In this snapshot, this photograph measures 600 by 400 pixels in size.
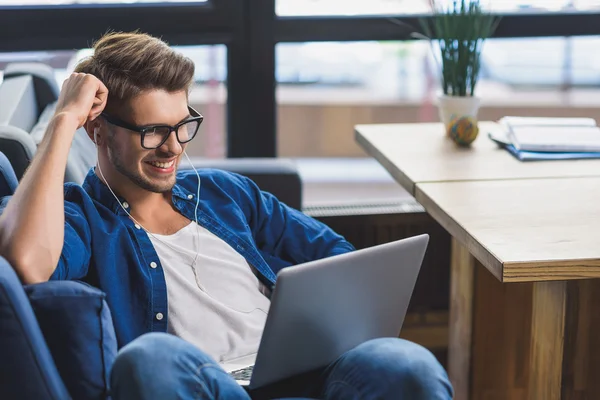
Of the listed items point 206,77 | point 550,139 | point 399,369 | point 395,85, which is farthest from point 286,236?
point 395,85

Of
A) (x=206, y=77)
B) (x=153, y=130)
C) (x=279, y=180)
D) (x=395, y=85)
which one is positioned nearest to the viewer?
(x=153, y=130)

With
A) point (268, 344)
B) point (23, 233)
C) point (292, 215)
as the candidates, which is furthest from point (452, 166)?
point (23, 233)

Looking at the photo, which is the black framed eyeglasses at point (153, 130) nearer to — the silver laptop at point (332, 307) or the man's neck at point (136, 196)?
the man's neck at point (136, 196)

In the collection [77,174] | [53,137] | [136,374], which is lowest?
[136,374]

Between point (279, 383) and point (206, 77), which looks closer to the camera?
point (279, 383)

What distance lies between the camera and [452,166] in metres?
2.39

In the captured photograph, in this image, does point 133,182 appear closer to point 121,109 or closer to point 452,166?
point 121,109

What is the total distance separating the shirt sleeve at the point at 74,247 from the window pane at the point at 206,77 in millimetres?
1042

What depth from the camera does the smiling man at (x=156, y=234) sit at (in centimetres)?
158

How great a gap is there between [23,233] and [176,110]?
420 millimetres

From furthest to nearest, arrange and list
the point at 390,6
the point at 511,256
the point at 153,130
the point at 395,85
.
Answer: the point at 395,85, the point at 390,6, the point at 153,130, the point at 511,256

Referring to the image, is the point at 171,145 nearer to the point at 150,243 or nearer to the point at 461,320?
the point at 150,243

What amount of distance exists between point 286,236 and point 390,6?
4.38 ft

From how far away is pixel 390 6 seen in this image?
313 centimetres
